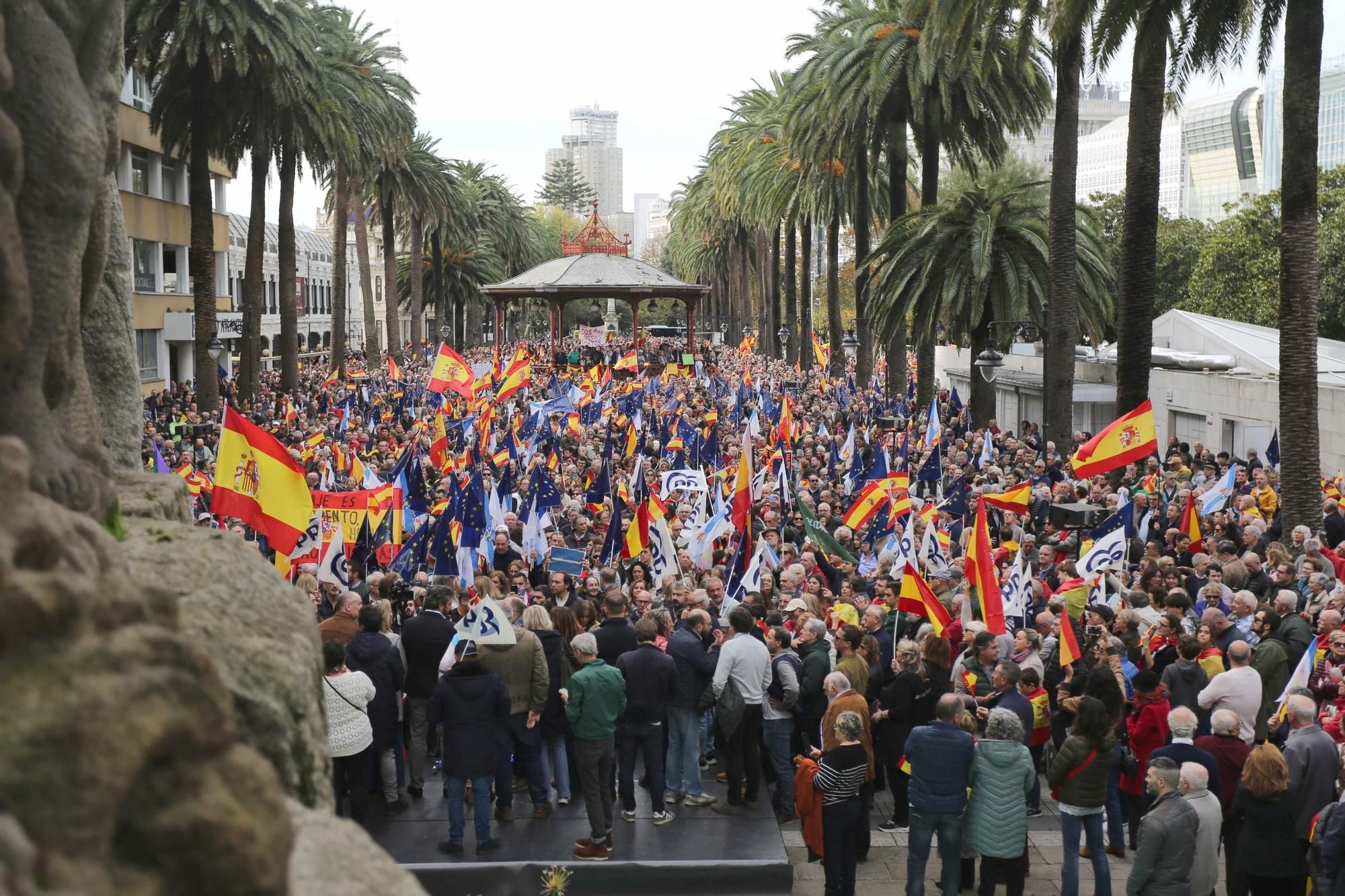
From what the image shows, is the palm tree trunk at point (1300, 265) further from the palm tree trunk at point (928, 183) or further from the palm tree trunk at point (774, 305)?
the palm tree trunk at point (774, 305)

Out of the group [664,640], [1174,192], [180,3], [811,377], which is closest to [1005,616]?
[664,640]

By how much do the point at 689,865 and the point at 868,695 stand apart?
5.95 ft

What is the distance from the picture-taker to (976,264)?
27.8 meters

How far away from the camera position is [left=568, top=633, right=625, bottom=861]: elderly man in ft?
29.8

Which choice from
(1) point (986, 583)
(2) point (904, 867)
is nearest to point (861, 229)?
(1) point (986, 583)

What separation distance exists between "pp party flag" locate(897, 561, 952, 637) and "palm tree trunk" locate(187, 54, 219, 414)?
77.0 feet

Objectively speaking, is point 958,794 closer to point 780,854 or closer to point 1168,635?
point 780,854

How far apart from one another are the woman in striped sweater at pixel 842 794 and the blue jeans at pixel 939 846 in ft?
1.16

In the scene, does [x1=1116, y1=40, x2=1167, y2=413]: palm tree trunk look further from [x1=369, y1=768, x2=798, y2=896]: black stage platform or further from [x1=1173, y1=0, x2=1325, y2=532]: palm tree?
[x1=369, y1=768, x2=798, y2=896]: black stage platform

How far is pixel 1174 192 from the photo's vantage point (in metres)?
186

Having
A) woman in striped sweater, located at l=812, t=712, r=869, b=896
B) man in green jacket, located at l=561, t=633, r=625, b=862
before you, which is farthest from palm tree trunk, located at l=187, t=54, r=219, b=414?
woman in striped sweater, located at l=812, t=712, r=869, b=896

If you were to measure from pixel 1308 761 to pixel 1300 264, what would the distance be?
9.83m

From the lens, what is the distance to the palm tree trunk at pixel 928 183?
104ft

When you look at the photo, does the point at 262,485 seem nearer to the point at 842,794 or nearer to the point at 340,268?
the point at 842,794
